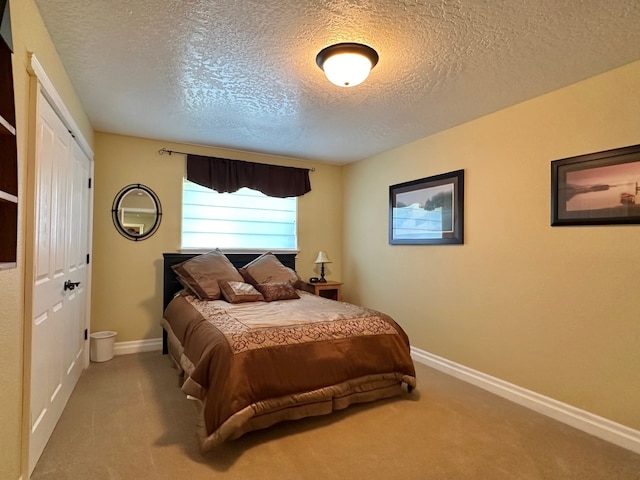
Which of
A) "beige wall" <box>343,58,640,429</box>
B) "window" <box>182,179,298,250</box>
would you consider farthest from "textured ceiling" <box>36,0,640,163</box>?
"window" <box>182,179,298,250</box>

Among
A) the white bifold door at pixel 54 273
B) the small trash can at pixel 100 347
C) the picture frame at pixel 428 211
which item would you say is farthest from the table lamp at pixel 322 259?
the white bifold door at pixel 54 273

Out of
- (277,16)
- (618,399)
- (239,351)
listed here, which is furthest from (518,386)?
(277,16)

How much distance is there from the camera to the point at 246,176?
4508 millimetres

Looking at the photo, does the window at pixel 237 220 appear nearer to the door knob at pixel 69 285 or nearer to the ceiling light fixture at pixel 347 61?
the door knob at pixel 69 285

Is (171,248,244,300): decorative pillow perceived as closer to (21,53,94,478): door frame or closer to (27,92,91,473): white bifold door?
(27,92,91,473): white bifold door

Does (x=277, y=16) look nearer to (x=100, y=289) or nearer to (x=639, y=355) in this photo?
(x=639, y=355)

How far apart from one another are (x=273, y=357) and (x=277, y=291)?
1.39m

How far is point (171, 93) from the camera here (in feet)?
9.15

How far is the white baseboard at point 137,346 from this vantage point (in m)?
3.84

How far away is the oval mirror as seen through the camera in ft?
12.8

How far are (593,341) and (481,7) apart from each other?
2.21m

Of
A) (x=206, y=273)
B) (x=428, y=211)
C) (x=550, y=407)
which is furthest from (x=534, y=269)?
(x=206, y=273)

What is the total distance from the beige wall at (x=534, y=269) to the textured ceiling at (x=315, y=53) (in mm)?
247

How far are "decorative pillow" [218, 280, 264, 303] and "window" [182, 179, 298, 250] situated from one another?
951mm
